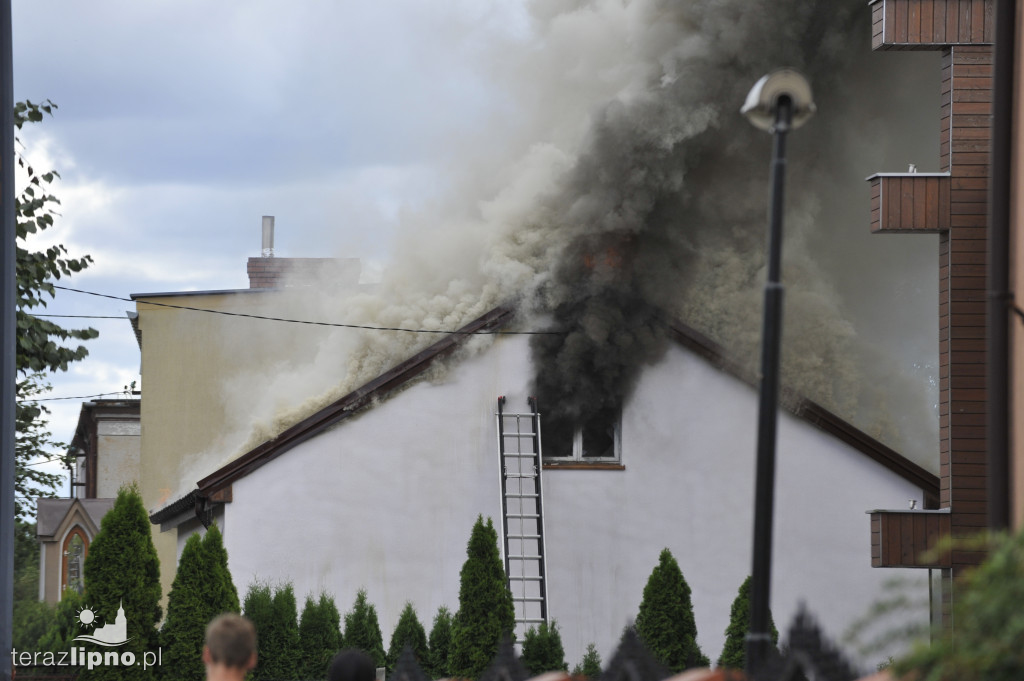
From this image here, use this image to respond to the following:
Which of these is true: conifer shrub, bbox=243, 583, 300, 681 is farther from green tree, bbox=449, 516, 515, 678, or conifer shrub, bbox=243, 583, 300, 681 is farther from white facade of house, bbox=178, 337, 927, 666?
green tree, bbox=449, 516, 515, 678

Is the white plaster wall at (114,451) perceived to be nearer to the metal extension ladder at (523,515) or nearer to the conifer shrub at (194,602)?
the metal extension ladder at (523,515)

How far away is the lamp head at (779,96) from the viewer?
7172 mm

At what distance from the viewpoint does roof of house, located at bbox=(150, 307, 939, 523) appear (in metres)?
18.2

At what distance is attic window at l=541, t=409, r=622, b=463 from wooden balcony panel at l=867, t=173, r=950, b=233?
5953 millimetres

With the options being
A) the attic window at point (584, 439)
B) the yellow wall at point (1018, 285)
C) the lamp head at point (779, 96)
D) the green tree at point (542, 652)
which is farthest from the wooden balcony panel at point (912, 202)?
the lamp head at point (779, 96)

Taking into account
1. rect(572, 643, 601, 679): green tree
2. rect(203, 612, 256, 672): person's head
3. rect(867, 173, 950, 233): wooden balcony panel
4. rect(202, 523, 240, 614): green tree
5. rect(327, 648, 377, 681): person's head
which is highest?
rect(867, 173, 950, 233): wooden balcony panel

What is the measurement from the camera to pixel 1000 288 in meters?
7.97

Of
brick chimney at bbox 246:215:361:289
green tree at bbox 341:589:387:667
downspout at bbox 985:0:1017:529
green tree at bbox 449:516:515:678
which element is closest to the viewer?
downspout at bbox 985:0:1017:529

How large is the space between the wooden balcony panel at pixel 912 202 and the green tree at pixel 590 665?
7059mm

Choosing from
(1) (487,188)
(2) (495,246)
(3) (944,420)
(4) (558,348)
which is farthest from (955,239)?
(1) (487,188)

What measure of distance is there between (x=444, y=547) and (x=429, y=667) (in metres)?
2.13

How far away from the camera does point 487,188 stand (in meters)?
24.2

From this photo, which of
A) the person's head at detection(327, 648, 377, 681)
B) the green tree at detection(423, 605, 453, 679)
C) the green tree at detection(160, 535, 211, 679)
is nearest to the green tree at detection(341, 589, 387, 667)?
the green tree at detection(423, 605, 453, 679)

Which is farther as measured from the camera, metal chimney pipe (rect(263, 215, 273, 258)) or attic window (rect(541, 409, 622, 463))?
metal chimney pipe (rect(263, 215, 273, 258))
